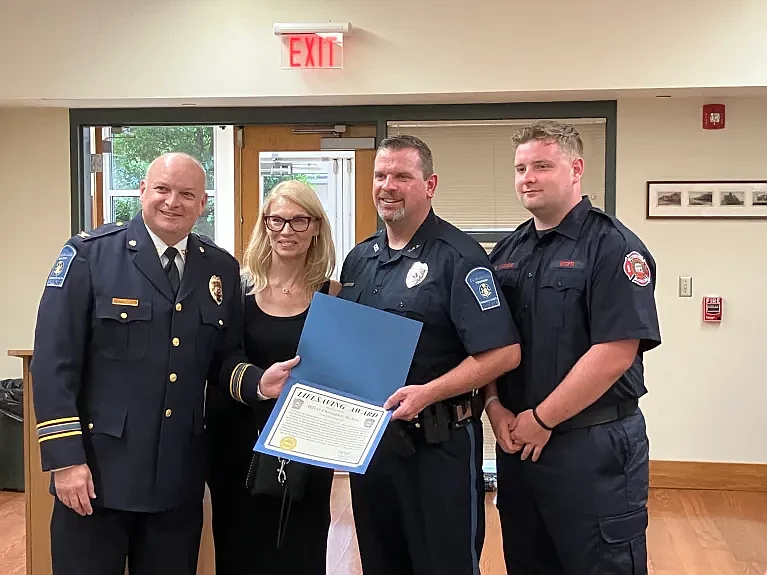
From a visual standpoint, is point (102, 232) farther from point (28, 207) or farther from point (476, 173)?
point (28, 207)

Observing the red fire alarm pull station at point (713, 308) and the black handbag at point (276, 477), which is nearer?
the black handbag at point (276, 477)

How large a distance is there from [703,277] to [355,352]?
2866mm

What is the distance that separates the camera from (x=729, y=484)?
4.14 metres

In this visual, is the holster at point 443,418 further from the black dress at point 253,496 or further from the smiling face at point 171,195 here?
the smiling face at point 171,195

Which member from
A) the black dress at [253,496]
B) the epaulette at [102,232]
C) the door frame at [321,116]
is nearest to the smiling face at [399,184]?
the black dress at [253,496]

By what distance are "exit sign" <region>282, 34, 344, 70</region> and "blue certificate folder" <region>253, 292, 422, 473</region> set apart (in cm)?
236

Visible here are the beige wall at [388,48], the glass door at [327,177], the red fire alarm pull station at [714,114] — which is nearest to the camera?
the beige wall at [388,48]

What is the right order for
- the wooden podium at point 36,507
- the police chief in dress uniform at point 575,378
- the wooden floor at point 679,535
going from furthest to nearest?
1. the wooden floor at point 679,535
2. the wooden podium at point 36,507
3. the police chief in dress uniform at point 575,378

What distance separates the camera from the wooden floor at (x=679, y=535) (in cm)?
317

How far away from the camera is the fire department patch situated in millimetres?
1888

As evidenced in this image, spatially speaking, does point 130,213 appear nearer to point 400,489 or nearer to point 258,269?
point 258,269

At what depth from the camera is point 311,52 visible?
3951mm

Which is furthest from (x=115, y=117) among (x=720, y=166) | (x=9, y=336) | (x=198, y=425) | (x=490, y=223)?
(x=720, y=166)

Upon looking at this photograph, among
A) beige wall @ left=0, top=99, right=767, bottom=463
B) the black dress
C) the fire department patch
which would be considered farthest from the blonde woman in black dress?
beige wall @ left=0, top=99, right=767, bottom=463
